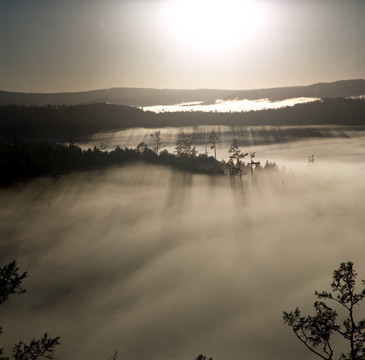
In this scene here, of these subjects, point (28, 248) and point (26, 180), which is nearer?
point (26, 180)

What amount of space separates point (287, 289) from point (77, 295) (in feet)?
392

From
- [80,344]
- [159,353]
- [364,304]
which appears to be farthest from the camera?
[364,304]

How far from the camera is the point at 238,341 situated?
16250 centimetres

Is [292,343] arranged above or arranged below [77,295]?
below

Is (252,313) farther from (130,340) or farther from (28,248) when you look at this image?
(28,248)

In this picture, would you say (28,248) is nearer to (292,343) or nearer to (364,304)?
(292,343)

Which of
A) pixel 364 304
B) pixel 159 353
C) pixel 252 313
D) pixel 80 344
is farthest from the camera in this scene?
pixel 364 304

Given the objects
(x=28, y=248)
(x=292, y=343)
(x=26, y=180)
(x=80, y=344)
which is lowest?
(x=292, y=343)

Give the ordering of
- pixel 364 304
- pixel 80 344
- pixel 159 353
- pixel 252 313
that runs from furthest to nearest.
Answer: pixel 364 304 < pixel 252 313 < pixel 159 353 < pixel 80 344

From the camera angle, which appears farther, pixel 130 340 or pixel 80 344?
pixel 130 340

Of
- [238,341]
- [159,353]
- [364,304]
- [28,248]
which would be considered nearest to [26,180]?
[28,248]

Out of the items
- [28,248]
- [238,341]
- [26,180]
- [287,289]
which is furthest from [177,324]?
[26,180]

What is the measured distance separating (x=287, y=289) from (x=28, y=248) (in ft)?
506

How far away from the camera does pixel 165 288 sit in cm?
19962
